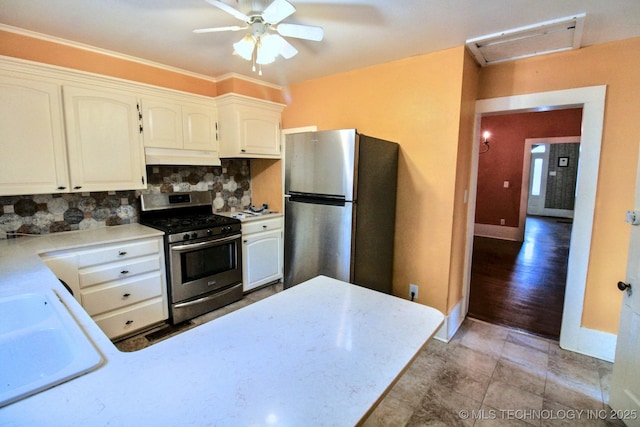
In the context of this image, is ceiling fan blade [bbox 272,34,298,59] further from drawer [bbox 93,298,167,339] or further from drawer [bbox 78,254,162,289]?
drawer [bbox 93,298,167,339]

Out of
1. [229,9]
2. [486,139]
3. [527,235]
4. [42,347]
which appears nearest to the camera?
[42,347]

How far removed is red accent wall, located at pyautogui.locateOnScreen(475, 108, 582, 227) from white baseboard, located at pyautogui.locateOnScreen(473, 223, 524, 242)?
0.08 meters

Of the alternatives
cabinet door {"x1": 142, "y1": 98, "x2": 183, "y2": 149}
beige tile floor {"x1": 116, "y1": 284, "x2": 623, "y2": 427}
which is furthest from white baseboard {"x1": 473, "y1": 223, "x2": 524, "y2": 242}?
cabinet door {"x1": 142, "y1": 98, "x2": 183, "y2": 149}

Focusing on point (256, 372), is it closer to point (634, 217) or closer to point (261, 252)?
point (634, 217)

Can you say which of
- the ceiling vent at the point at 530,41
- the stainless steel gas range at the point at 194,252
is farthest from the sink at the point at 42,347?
the ceiling vent at the point at 530,41

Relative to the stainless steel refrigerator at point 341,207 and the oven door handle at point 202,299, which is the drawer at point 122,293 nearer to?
the oven door handle at point 202,299

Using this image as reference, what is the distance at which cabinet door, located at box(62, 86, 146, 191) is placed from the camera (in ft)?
7.70

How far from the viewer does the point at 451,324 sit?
8.79 ft

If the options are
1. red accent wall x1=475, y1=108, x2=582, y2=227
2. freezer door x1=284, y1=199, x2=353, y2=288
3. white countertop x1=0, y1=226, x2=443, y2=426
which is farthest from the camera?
red accent wall x1=475, y1=108, x2=582, y2=227

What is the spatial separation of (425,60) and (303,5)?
4.00ft

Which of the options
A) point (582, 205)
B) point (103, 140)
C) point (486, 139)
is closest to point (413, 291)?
point (582, 205)

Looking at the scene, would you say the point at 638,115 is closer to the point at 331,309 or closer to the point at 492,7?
the point at 492,7

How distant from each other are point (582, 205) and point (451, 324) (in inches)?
54.9

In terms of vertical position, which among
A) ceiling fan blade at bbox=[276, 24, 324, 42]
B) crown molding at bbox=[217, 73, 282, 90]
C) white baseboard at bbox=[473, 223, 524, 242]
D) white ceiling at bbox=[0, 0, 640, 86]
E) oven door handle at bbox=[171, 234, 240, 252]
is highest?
crown molding at bbox=[217, 73, 282, 90]
